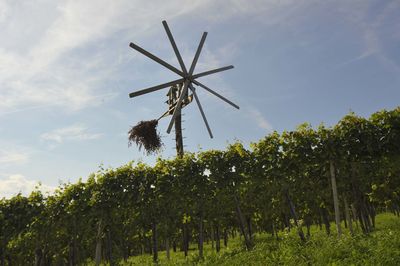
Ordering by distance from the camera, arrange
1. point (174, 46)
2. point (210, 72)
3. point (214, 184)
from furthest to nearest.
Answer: point (210, 72) → point (174, 46) → point (214, 184)

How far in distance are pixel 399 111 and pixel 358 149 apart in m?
2.37

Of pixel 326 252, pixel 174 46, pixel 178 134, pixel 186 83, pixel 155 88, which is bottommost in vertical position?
pixel 326 252

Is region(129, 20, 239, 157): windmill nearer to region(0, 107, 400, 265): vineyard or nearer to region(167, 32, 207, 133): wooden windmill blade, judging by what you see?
region(167, 32, 207, 133): wooden windmill blade

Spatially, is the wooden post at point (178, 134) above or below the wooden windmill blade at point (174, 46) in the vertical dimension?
below

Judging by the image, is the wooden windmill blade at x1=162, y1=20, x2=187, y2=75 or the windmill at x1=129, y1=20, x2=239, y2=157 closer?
the windmill at x1=129, y1=20, x2=239, y2=157

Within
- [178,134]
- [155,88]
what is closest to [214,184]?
[178,134]

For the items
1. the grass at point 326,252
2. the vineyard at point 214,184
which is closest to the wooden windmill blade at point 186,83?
the vineyard at point 214,184

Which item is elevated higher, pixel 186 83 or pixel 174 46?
pixel 174 46

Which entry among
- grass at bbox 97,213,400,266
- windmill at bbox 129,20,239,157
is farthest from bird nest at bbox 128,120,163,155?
grass at bbox 97,213,400,266

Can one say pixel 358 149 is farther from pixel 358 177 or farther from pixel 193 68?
pixel 193 68

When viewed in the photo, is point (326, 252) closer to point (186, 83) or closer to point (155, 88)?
point (155, 88)

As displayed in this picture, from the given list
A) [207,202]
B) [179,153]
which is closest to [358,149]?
[207,202]

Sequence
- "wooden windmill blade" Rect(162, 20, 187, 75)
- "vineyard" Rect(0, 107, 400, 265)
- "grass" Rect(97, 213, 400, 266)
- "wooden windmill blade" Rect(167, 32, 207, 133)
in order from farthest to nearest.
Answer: "wooden windmill blade" Rect(162, 20, 187, 75) < "wooden windmill blade" Rect(167, 32, 207, 133) < "vineyard" Rect(0, 107, 400, 265) < "grass" Rect(97, 213, 400, 266)

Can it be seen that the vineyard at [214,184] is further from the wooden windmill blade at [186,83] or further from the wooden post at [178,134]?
the wooden windmill blade at [186,83]
